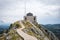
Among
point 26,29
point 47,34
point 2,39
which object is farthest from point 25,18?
point 2,39

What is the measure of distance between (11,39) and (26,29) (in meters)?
22.9

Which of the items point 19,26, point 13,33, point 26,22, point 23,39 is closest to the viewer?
point 23,39

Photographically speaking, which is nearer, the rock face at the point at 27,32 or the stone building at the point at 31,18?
the rock face at the point at 27,32

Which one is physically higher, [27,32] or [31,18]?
[27,32]

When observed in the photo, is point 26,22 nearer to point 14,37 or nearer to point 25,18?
point 25,18

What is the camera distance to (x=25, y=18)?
151000 millimetres

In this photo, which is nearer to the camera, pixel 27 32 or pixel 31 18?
pixel 27 32

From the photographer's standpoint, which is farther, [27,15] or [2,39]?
[27,15]

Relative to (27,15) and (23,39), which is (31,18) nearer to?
(27,15)

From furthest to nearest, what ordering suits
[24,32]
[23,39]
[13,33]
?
[24,32]
[13,33]
[23,39]

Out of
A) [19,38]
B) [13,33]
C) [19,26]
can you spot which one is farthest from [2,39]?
[19,26]

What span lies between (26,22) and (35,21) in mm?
13428

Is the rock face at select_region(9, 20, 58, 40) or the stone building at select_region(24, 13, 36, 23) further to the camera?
the stone building at select_region(24, 13, 36, 23)

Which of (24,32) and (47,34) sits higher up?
(24,32)
